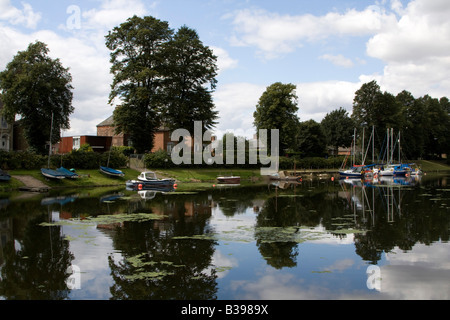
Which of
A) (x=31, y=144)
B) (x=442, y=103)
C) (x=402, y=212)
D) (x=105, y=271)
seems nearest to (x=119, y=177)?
(x=31, y=144)

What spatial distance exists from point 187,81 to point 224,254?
5246 centimetres

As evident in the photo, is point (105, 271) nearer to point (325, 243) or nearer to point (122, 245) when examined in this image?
point (122, 245)

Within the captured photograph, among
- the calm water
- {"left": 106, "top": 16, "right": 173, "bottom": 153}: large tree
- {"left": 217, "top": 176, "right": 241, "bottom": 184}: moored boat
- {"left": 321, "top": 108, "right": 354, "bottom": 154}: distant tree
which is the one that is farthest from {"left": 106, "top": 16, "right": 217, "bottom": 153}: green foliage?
{"left": 321, "top": 108, "right": 354, "bottom": 154}: distant tree

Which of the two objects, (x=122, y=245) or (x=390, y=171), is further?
(x=390, y=171)

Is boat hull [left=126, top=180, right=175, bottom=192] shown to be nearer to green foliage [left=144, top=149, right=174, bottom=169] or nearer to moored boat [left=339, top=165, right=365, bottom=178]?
green foliage [left=144, top=149, right=174, bottom=169]

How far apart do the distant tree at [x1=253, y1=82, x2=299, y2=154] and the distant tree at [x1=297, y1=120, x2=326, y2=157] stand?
32.1ft

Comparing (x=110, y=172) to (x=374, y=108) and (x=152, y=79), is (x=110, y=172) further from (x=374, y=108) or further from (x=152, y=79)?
(x=374, y=108)

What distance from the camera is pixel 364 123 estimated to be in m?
92.8

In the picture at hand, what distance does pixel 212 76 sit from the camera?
65.0m

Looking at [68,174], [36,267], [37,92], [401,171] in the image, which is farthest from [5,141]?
[401,171]

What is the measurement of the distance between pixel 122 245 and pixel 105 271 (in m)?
3.29

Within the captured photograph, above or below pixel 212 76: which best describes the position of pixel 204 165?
below
